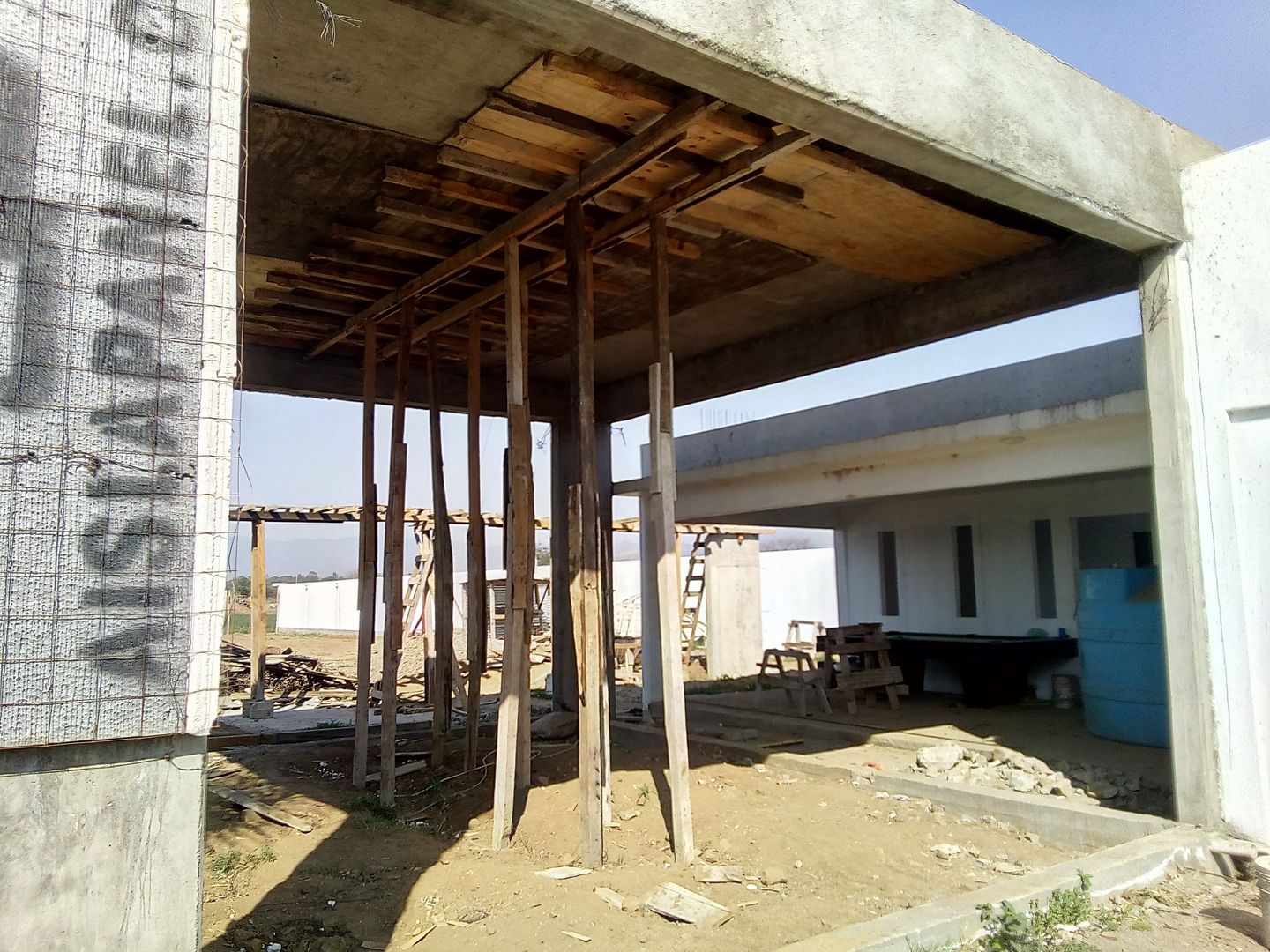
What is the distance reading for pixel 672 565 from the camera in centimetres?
643

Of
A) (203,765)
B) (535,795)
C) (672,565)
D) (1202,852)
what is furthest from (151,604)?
(1202,852)

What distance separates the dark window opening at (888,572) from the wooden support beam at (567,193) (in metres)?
10.0

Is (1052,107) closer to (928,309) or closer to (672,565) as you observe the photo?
(928,309)

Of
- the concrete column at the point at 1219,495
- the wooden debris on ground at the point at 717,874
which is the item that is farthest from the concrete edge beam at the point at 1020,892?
the wooden debris on ground at the point at 717,874

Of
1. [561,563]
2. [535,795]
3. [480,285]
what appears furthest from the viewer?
[561,563]

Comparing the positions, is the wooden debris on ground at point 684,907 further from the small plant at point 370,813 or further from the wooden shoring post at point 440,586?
the wooden shoring post at point 440,586

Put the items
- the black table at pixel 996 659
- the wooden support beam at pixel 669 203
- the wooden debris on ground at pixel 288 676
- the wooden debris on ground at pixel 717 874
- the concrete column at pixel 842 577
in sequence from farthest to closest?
the wooden debris on ground at pixel 288 676, the concrete column at pixel 842 577, the black table at pixel 996 659, the wooden debris on ground at pixel 717 874, the wooden support beam at pixel 669 203

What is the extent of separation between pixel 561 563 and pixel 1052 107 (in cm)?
865

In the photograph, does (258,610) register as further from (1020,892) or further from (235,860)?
(1020,892)

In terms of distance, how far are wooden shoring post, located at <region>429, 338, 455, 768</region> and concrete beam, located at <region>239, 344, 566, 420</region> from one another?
1.64 meters

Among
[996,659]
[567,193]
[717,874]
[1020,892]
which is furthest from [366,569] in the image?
[996,659]

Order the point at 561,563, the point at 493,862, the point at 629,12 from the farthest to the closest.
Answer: the point at 561,563 → the point at 493,862 → the point at 629,12

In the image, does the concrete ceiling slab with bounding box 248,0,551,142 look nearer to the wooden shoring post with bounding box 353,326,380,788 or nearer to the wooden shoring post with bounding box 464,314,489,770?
the wooden shoring post with bounding box 464,314,489,770

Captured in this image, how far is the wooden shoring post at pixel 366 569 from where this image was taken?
878 centimetres
